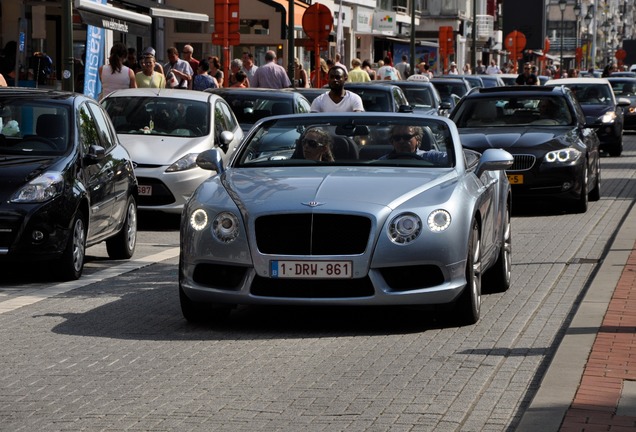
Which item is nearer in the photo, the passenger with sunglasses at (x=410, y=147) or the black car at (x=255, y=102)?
the passenger with sunglasses at (x=410, y=147)

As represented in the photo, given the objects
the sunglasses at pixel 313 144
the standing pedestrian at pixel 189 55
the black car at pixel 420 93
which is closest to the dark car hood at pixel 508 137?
the sunglasses at pixel 313 144

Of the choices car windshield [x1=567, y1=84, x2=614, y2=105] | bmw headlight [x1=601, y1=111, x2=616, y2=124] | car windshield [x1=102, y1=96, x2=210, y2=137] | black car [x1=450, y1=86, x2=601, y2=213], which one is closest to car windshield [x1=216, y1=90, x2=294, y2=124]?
black car [x1=450, y1=86, x2=601, y2=213]

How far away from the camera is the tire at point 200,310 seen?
9.75m

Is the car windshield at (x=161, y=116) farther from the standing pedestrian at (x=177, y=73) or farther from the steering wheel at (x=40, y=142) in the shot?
the standing pedestrian at (x=177, y=73)

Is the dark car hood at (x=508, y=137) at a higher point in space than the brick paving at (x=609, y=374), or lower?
higher

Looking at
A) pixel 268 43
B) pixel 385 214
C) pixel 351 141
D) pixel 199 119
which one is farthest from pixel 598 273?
pixel 268 43

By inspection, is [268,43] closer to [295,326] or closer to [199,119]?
[199,119]

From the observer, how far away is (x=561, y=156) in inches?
737

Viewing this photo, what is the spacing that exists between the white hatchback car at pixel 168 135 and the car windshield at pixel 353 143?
561 centimetres

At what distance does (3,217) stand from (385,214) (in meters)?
3.64

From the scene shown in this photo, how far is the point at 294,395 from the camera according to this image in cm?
747

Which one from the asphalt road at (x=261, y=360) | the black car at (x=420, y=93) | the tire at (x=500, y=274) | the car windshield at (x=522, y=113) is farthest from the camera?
the black car at (x=420, y=93)

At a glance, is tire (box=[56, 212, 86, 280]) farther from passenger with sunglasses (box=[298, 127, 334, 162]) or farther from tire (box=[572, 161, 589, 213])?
tire (box=[572, 161, 589, 213])

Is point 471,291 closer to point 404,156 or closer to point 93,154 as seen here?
point 404,156
